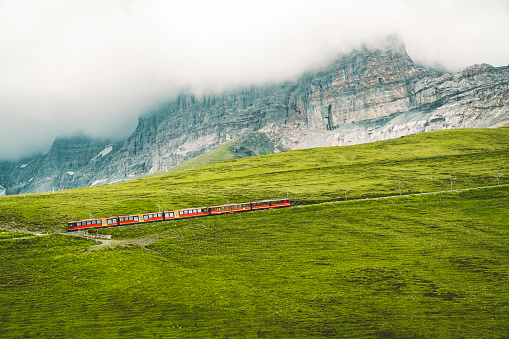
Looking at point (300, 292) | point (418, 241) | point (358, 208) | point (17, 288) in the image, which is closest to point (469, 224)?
point (418, 241)

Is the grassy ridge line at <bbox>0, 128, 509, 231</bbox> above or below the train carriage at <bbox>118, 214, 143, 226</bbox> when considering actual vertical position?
above

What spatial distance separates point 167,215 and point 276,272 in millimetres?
41979

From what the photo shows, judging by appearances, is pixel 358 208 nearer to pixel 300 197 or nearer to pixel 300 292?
pixel 300 197

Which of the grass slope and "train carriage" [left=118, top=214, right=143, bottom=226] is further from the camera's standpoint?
"train carriage" [left=118, top=214, right=143, bottom=226]

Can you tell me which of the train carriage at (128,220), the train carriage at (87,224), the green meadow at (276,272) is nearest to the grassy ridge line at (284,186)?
the green meadow at (276,272)

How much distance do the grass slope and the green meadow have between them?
0.80ft

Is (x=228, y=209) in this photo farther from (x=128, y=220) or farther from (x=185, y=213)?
(x=128, y=220)

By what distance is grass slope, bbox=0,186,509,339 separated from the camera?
47.2 meters

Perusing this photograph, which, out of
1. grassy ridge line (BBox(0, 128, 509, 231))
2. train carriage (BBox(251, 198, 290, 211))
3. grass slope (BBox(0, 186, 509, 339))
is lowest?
grass slope (BBox(0, 186, 509, 339))

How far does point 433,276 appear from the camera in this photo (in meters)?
59.6

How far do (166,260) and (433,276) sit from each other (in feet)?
152

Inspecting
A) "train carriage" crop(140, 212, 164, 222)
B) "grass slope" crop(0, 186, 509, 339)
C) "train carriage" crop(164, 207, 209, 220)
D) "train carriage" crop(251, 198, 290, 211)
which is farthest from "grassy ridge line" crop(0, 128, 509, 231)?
"grass slope" crop(0, 186, 509, 339)

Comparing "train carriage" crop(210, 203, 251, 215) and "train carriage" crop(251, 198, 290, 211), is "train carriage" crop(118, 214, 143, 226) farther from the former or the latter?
"train carriage" crop(251, 198, 290, 211)

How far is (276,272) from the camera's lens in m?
63.5
